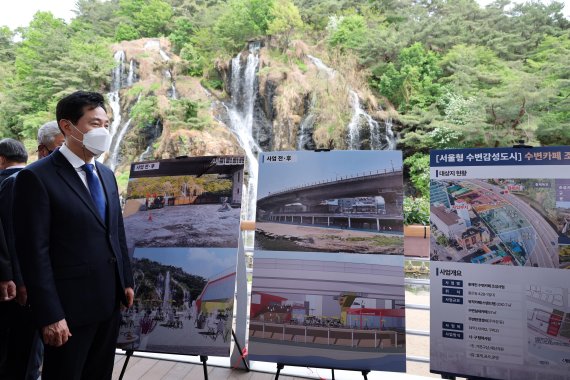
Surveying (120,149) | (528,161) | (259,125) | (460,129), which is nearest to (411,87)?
(460,129)

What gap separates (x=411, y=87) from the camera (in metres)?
10.6

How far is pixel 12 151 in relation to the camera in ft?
6.26

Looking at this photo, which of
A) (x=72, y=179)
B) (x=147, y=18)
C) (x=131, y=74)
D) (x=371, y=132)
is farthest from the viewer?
(x=147, y=18)

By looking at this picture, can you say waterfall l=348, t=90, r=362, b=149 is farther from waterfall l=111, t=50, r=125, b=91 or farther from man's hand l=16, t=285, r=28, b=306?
man's hand l=16, t=285, r=28, b=306

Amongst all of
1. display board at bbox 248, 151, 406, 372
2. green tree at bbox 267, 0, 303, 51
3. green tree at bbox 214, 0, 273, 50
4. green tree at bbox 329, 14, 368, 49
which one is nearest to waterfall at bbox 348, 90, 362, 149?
green tree at bbox 329, 14, 368, 49

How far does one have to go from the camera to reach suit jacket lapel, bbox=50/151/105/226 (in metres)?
1.24

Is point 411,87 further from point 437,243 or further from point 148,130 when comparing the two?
point 437,243

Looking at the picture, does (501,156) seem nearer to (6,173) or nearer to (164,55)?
(6,173)

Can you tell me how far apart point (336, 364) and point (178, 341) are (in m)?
0.72

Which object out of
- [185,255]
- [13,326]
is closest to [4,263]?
[13,326]

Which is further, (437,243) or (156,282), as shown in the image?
(156,282)

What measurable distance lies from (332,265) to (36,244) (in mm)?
1083

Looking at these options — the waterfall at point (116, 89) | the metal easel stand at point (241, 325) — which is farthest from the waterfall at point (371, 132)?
the metal easel stand at point (241, 325)

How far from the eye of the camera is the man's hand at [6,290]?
137 centimetres
